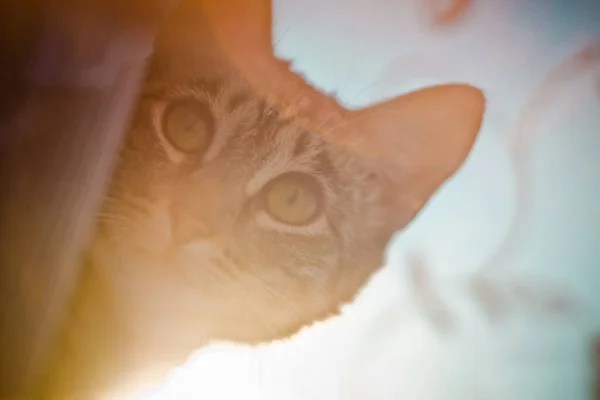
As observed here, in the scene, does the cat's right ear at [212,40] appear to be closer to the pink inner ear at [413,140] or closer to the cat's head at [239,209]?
the cat's head at [239,209]

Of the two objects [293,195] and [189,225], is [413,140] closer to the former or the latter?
[293,195]

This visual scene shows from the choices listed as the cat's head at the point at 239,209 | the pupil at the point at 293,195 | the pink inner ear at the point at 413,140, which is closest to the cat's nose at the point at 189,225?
the cat's head at the point at 239,209

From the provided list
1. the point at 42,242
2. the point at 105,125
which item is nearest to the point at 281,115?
the point at 105,125

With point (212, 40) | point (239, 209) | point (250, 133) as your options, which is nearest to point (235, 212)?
point (239, 209)

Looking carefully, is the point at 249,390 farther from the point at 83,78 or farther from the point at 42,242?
the point at 83,78

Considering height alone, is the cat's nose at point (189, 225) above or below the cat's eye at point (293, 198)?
below

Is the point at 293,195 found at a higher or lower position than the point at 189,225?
higher

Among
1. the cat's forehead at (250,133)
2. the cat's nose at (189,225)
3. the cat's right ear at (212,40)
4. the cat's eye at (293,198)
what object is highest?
the cat's right ear at (212,40)
